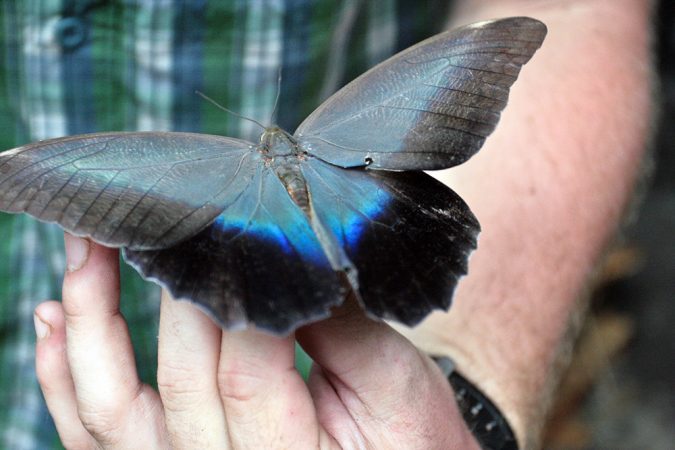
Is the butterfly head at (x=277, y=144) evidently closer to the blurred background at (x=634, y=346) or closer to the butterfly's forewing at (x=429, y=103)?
the butterfly's forewing at (x=429, y=103)


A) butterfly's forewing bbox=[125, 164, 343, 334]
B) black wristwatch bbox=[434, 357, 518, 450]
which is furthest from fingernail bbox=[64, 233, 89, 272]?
black wristwatch bbox=[434, 357, 518, 450]

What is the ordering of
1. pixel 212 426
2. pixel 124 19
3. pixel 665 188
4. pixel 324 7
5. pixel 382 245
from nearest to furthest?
pixel 382 245, pixel 212 426, pixel 124 19, pixel 324 7, pixel 665 188

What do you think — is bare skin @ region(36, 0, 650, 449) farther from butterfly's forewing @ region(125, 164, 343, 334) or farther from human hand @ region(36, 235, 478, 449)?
butterfly's forewing @ region(125, 164, 343, 334)

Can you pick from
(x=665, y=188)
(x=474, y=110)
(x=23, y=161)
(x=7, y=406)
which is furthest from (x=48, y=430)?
(x=665, y=188)

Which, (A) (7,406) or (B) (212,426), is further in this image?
(A) (7,406)

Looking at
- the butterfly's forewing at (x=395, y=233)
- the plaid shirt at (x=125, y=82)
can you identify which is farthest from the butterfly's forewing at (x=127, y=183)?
the plaid shirt at (x=125, y=82)

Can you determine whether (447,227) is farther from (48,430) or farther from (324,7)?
(48,430)
